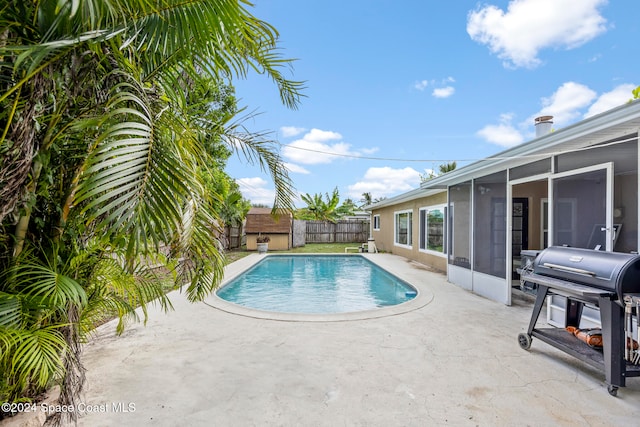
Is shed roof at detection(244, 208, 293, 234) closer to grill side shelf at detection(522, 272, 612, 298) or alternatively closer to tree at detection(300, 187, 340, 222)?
tree at detection(300, 187, 340, 222)

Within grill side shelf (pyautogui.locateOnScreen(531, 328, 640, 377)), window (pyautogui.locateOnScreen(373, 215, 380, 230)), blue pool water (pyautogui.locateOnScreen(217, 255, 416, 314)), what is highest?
window (pyautogui.locateOnScreen(373, 215, 380, 230))

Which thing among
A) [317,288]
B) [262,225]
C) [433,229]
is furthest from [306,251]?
[317,288]

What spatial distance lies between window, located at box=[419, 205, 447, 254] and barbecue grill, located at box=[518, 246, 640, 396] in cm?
638

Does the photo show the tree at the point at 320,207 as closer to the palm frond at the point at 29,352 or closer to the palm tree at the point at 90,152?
the palm tree at the point at 90,152

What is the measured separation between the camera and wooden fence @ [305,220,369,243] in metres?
22.5

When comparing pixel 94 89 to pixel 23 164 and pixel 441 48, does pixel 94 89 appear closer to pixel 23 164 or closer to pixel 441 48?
pixel 23 164

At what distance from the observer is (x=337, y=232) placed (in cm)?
2262

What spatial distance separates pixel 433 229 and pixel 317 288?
4940 mm

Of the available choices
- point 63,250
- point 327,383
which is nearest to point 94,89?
point 63,250

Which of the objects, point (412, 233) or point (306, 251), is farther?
point (306, 251)

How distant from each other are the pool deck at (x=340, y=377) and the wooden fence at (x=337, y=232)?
1746cm

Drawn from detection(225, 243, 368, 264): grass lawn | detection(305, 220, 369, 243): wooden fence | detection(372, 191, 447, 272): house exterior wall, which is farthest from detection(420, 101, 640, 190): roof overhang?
detection(305, 220, 369, 243): wooden fence

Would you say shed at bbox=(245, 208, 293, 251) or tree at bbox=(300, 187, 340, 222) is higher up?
Result: tree at bbox=(300, 187, 340, 222)

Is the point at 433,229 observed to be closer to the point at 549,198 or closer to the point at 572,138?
Answer: the point at 549,198
